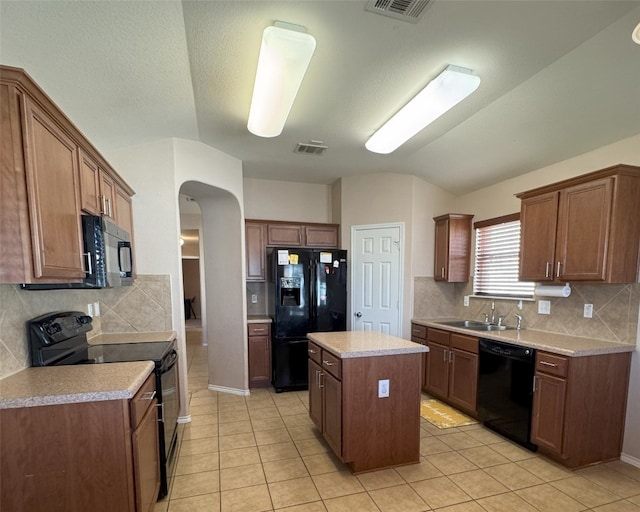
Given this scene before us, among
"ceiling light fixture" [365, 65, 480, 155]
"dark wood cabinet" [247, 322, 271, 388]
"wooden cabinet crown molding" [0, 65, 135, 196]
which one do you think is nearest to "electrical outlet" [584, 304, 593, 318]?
"ceiling light fixture" [365, 65, 480, 155]

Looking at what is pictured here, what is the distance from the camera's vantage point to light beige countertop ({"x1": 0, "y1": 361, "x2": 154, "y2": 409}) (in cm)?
136

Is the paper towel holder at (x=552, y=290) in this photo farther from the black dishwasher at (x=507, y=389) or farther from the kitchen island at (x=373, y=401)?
the kitchen island at (x=373, y=401)

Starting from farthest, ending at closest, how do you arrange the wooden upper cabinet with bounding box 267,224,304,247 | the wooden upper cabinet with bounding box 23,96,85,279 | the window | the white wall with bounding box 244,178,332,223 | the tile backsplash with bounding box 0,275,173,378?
the white wall with bounding box 244,178,332,223 < the wooden upper cabinet with bounding box 267,224,304,247 < the window < the tile backsplash with bounding box 0,275,173,378 < the wooden upper cabinet with bounding box 23,96,85,279

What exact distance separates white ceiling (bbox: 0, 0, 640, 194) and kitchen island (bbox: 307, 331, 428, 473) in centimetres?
193

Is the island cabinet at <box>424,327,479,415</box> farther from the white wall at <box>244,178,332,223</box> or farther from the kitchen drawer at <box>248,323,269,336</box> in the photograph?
the white wall at <box>244,178,332,223</box>

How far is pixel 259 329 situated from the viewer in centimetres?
385

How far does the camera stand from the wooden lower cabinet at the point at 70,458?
1.32 meters

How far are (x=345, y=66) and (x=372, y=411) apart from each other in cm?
238

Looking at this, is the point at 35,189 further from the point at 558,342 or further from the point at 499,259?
the point at 499,259

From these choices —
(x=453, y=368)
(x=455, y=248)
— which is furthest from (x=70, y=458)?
(x=455, y=248)

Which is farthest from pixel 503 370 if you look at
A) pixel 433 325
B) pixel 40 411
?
pixel 40 411

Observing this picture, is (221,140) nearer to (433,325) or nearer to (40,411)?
(40,411)

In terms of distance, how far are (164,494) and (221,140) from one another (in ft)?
9.74

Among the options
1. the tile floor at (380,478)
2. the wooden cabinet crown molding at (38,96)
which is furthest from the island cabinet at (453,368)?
the wooden cabinet crown molding at (38,96)
